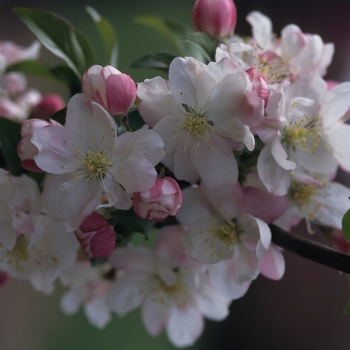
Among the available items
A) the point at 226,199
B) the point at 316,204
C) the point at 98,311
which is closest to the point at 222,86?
the point at 226,199

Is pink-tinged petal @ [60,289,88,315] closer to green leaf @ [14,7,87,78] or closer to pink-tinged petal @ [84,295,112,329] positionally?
pink-tinged petal @ [84,295,112,329]

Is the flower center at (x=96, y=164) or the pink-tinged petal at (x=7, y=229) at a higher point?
the flower center at (x=96, y=164)

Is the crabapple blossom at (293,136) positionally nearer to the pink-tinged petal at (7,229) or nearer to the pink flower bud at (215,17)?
the pink flower bud at (215,17)

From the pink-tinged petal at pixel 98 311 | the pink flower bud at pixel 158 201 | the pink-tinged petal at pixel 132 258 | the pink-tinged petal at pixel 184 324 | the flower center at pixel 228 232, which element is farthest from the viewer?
the pink-tinged petal at pixel 98 311

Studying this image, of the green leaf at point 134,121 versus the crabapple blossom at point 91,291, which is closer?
the green leaf at point 134,121

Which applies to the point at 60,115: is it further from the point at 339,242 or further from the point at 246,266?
the point at 339,242

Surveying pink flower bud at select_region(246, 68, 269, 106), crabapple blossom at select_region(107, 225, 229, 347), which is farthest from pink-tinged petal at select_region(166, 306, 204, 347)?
pink flower bud at select_region(246, 68, 269, 106)

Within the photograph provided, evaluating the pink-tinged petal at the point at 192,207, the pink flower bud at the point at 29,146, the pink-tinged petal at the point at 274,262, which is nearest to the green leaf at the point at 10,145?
the pink flower bud at the point at 29,146
